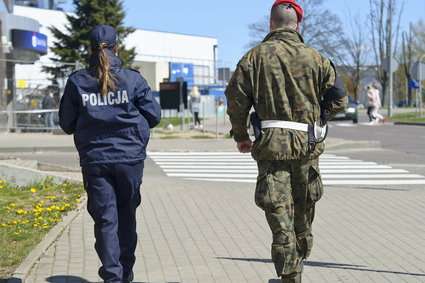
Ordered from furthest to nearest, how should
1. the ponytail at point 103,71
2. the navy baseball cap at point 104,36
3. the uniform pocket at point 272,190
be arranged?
1. the navy baseball cap at point 104,36
2. the ponytail at point 103,71
3. the uniform pocket at point 272,190

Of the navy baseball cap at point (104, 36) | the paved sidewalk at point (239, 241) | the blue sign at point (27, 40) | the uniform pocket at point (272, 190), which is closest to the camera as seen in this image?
the uniform pocket at point (272, 190)

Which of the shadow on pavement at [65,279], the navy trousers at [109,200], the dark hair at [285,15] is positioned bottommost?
the shadow on pavement at [65,279]

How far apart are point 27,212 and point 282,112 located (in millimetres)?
4587

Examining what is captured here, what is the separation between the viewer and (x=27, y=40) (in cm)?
3188

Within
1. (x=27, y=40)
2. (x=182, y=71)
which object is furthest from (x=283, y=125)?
(x=182, y=71)

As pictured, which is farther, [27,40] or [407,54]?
[407,54]

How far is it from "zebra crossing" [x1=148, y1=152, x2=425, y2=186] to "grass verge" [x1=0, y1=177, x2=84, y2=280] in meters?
3.60

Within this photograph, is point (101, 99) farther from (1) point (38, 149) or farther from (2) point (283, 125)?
(1) point (38, 149)

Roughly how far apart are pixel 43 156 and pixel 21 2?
200ft

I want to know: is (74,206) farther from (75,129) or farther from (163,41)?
(163,41)

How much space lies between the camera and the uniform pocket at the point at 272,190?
4.78 meters

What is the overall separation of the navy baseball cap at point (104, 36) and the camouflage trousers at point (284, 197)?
136 cm

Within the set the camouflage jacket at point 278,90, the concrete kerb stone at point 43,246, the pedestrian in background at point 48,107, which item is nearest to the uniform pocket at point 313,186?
the camouflage jacket at point 278,90

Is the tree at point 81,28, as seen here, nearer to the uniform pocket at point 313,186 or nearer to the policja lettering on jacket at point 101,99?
the policja lettering on jacket at point 101,99
